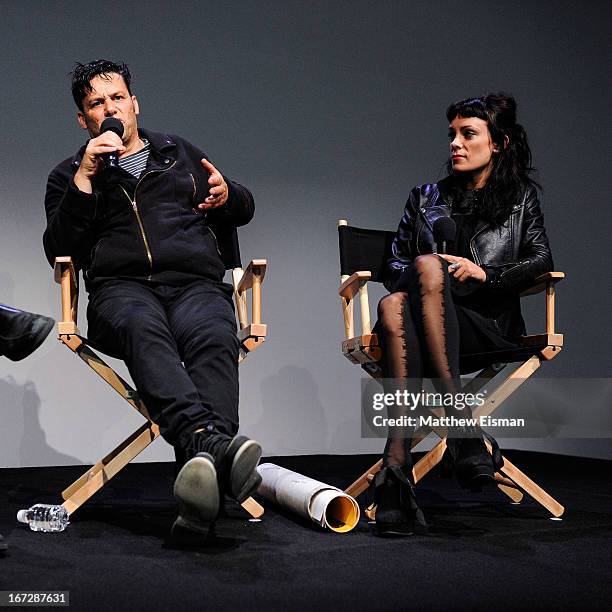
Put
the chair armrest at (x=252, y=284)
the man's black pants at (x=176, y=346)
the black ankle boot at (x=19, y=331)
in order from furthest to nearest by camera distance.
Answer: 1. the chair armrest at (x=252, y=284)
2. the man's black pants at (x=176, y=346)
3. the black ankle boot at (x=19, y=331)

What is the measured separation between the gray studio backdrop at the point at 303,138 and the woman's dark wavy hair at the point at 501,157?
5.70ft

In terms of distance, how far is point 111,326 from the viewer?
2.16 metres

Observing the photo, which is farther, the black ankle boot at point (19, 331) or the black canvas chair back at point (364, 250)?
the black canvas chair back at point (364, 250)

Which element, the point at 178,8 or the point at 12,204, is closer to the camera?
the point at 12,204

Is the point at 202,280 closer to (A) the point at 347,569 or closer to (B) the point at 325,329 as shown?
(A) the point at 347,569

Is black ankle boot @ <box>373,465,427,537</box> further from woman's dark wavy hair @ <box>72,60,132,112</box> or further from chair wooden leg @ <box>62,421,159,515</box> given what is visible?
woman's dark wavy hair @ <box>72,60,132,112</box>

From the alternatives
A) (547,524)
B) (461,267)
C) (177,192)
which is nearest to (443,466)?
(547,524)

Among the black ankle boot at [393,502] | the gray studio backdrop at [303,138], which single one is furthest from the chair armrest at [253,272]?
the gray studio backdrop at [303,138]

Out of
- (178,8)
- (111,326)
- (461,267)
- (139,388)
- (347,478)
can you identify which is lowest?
(347,478)

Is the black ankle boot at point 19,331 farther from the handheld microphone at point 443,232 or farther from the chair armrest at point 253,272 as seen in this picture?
the handheld microphone at point 443,232

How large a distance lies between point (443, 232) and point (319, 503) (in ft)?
3.02

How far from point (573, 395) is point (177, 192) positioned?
10.2 feet

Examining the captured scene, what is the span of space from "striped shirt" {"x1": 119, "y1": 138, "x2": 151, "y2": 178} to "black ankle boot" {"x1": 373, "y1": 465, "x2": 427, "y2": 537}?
1214 millimetres

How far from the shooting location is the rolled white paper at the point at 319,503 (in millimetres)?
2146
